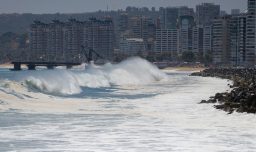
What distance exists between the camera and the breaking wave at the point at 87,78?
47334 millimetres

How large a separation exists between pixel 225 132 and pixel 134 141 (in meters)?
3.75

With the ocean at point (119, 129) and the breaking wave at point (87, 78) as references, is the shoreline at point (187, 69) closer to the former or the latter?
the breaking wave at point (87, 78)

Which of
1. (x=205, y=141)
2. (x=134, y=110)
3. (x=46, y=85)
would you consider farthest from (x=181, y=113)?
(x=46, y=85)

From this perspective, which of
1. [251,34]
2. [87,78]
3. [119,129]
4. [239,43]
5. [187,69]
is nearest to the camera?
[119,129]

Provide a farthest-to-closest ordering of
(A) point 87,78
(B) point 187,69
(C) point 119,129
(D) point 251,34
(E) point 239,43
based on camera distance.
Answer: (E) point 239,43, (B) point 187,69, (D) point 251,34, (A) point 87,78, (C) point 119,129

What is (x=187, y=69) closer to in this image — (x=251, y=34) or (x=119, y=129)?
(x=251, y=34)

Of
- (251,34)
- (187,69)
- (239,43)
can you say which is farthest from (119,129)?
(239,43)

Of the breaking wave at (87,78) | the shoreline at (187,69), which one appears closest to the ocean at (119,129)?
the breaking wave at (87,78)

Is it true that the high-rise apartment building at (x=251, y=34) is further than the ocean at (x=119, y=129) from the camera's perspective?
Yes

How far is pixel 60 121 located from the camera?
22875mm

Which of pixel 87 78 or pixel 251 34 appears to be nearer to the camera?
pixel 87 78

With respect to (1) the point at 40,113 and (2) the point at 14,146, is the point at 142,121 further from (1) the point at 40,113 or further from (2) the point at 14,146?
(2) the point at 14,146

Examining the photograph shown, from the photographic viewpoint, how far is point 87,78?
71125mm

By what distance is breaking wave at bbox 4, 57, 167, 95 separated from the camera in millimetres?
47334
